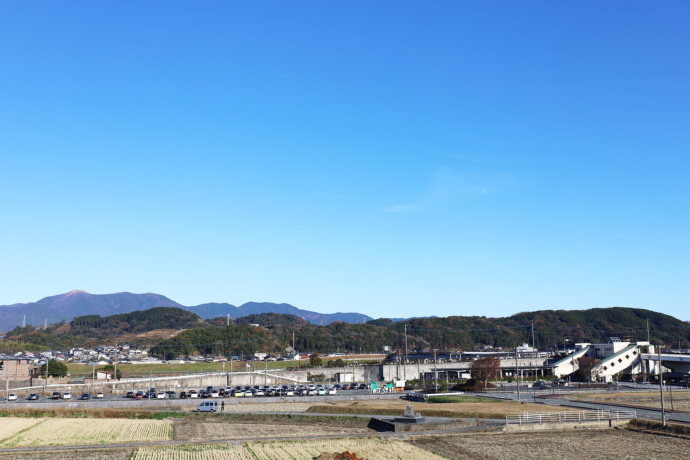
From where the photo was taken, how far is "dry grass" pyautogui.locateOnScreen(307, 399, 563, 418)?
2266 inches

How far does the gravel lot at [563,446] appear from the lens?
37.6 metres

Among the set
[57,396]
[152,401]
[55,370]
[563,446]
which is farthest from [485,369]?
[55,370]

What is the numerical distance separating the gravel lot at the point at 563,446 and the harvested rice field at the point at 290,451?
2.35 m

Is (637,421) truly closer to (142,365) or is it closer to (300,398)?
(300,398)

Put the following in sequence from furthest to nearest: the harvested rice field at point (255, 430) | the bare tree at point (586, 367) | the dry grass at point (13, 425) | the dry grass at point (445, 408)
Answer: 1. the bare tree at point (586, 367)
2. the dry grass at point (445, 408)
3. the harvested rice field at point (255, 430)
4. the dry grass at point (13, 425)

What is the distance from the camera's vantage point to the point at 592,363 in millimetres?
112250

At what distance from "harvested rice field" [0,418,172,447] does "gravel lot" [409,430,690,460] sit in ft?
71.1

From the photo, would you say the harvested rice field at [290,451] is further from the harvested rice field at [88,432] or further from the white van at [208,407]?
the white van at [208,407]

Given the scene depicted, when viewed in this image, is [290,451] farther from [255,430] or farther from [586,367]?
[586,367]

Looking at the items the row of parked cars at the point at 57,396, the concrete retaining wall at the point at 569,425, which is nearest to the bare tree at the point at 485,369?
the concrete retaining wall at the point at 569,425

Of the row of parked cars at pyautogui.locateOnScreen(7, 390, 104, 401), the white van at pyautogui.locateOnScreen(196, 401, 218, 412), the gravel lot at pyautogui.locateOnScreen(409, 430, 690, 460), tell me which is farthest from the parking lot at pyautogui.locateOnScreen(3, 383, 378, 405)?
the gravel lot at pyautogui.locateOnScreen(409, 430, 690, 460)

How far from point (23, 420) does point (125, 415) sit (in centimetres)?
917

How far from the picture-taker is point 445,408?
63.9 metres

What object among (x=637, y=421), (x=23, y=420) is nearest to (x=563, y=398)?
(x=637, y=421)
